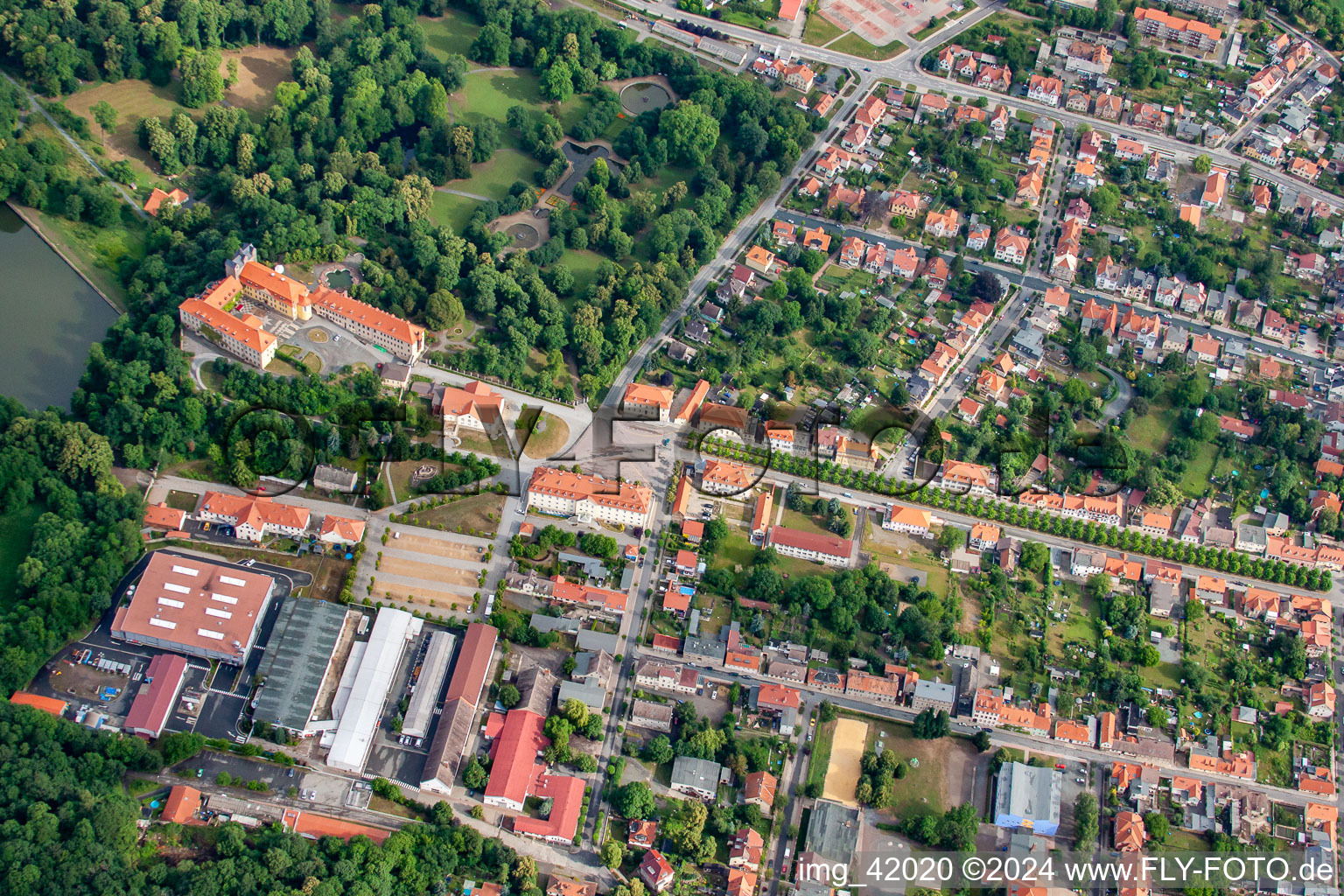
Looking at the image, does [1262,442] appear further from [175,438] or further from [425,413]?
[175,438]

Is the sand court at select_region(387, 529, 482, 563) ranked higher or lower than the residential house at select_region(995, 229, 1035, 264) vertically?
lower

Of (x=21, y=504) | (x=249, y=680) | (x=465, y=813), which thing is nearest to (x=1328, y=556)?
(x=465, y=813)

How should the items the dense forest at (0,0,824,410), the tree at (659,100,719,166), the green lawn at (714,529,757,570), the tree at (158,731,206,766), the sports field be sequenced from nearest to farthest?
the tree at (158,731,206,766), the sports field, the green lawn at (714,529,757,570), the dense forest at (0,0,824,410), the tree at (659,100,719,166)

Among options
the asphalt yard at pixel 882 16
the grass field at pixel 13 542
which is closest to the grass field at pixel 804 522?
the grass field at pixel 13 542

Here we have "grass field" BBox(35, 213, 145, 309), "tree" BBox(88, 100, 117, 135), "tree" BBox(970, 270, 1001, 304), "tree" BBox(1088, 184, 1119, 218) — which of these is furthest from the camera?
"tree" BBox(1088, 184, 1119, 218)

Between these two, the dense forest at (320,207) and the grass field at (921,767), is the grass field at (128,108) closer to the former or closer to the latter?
the dense forest at (320,207)

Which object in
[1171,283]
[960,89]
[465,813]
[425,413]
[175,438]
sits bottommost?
[465,813]

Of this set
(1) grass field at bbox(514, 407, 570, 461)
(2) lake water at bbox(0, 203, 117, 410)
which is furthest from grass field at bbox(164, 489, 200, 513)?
(1) grass field at bbox(514, 407, 570, 461)

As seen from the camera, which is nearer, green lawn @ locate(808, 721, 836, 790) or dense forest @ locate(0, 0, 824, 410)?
green lawn @ locate(808, 721, 836, 790)

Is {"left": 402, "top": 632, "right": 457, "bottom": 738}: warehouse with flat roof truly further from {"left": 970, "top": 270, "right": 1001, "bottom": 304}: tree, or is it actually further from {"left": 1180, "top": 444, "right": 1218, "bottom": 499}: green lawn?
{"left": 1180, "top": 444, "right": 1218, "bottom": 499}: green lawn
